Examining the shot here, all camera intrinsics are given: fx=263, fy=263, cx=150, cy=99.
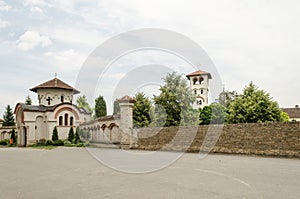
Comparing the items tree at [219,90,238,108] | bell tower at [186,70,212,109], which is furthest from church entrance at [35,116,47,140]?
bell tower at [186,70,212,109]

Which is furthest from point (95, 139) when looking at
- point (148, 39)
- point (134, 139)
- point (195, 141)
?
point (148, 39)

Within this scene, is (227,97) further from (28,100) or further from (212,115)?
(28,100)

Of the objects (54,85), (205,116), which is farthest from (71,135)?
(205,116)

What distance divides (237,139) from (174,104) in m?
15.8

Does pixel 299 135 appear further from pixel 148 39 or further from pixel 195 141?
pixel 148 39

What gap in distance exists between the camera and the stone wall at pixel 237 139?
12.7m

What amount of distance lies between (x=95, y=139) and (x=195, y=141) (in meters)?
13.1

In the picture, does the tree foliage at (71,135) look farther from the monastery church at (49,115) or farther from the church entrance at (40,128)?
the church entrance at (40,128)

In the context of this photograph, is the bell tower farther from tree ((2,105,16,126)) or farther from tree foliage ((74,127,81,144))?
tree ((2,105,16,126))

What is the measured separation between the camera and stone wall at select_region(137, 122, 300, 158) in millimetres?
12688

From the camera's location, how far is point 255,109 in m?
23.5

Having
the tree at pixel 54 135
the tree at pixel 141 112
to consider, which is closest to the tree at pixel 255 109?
the tree at pixel 141 112

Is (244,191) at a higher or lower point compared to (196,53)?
lower

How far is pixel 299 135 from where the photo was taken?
1233 centimetres
